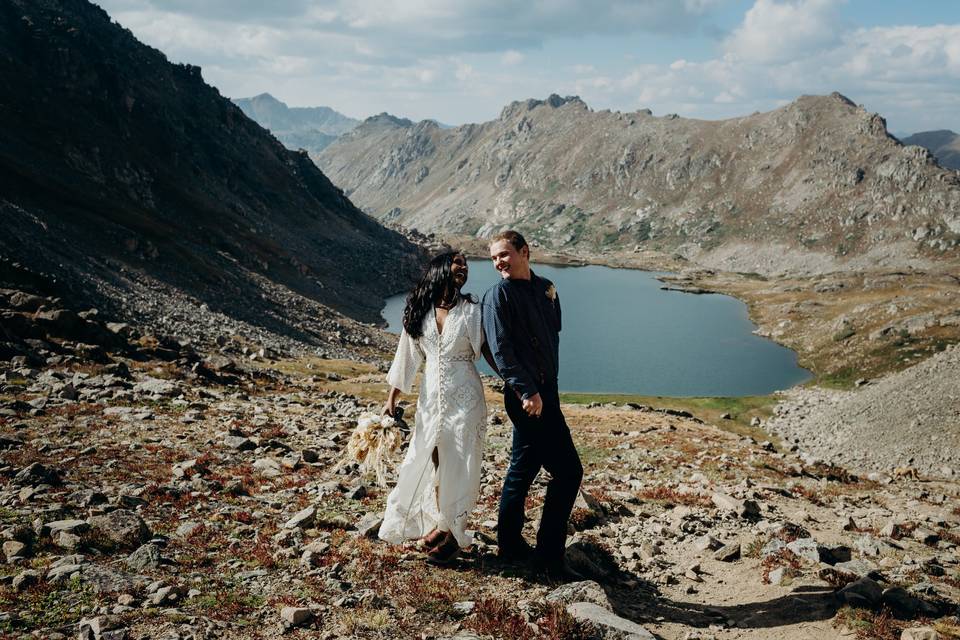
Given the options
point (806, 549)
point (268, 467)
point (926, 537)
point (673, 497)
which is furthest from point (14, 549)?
point (926, 537)

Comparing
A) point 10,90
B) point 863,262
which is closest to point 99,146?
point 10,90

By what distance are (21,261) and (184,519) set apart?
35.6m

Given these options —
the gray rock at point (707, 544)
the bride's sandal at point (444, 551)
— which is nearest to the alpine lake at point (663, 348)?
the gray rock at point (707, 544)

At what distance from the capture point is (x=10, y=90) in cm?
7412

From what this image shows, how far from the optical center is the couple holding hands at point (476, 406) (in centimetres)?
789

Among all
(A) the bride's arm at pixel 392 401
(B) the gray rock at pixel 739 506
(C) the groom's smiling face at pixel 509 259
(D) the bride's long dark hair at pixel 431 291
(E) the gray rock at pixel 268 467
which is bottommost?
(B) the gray rock at pixel 739 506

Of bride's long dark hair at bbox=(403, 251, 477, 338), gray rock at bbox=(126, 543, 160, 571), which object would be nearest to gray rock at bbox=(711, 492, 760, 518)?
bride's long dark hair at bbox=(403, 251, 477, 338)

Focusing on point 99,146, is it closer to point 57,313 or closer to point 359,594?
point 57,313

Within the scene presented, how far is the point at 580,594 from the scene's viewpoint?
7.45 metres

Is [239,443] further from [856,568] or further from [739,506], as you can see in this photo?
[856,568]

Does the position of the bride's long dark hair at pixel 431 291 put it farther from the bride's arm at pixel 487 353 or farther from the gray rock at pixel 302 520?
the gray rock at pixel 302 520

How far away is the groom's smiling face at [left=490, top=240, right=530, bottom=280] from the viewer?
783 centimetres

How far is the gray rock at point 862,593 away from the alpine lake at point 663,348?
49.7 m

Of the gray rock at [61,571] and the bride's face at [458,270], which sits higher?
the bride's face at [458,270]
